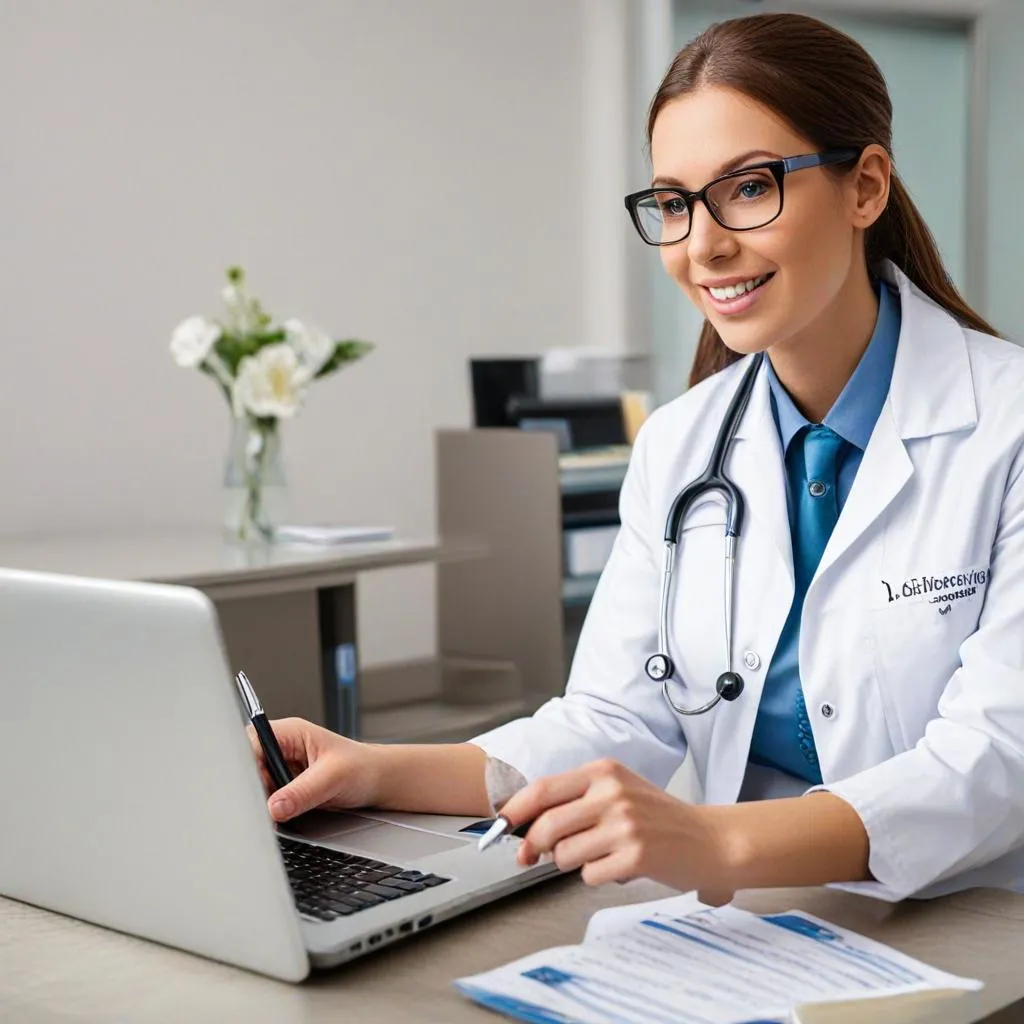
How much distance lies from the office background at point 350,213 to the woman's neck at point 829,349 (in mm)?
1807

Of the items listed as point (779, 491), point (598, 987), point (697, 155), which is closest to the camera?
point (598, 987)

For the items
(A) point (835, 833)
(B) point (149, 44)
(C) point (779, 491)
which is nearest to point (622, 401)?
(B) point (149, 44)

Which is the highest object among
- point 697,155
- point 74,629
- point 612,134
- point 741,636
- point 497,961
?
point 612,134

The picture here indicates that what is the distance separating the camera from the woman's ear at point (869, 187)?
56.5 inches

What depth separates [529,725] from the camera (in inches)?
55.5

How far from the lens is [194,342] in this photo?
286 centimetres

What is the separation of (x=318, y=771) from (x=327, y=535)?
1.59 meters

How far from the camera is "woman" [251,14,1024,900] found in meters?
1.25

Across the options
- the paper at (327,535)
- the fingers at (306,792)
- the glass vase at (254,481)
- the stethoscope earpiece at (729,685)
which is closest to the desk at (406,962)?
the fingers at (306,792)

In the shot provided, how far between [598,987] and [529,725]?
1.61 ft

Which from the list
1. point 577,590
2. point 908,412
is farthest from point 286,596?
point 908,412

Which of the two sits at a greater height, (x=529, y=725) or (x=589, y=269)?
(x=589, y=269)

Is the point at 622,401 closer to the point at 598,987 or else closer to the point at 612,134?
the point at 612,134

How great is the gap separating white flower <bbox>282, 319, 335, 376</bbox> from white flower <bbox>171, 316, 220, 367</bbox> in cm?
15
